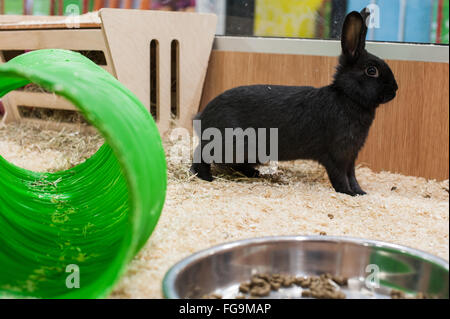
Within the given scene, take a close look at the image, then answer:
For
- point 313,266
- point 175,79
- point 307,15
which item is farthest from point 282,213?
point 175,79

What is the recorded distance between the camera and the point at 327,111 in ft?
6.98

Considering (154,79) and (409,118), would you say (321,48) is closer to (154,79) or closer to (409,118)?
(409,118)

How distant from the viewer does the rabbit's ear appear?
1952 millimetres

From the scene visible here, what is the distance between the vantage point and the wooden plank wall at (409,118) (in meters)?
2.31

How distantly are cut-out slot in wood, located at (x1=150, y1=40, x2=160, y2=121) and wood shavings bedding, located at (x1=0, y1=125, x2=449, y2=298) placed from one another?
56 centimetres

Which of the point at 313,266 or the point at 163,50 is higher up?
the point at 163,50

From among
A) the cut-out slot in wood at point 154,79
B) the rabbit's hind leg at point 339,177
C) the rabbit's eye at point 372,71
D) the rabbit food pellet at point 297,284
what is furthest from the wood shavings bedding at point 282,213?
the cut-out slot in wood at point 154,79

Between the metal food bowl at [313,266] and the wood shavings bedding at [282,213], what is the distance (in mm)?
70

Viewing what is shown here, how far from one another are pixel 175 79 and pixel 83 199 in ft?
4.73

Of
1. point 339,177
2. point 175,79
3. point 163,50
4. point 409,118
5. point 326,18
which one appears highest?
point 326,18

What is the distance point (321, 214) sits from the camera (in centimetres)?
179

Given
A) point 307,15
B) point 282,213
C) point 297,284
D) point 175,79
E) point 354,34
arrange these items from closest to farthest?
point 297,284, point 282,213, point 354,34, point 307,15, point 175,79

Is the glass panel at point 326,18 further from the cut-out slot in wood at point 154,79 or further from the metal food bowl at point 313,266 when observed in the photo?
the metal food bowl at point 313,266

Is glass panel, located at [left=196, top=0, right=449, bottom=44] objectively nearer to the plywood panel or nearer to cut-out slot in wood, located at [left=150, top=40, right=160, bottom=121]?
the plywood panel
